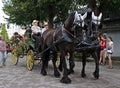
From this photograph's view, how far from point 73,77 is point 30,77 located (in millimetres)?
1739

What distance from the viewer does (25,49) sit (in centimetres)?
1864

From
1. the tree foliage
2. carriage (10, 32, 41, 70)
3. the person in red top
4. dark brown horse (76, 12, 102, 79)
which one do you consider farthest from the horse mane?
the tree foliage

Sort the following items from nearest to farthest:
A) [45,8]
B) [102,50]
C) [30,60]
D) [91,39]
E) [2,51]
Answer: [91,39] < [30,60] < [2,51] < [102,50] < [45,8]

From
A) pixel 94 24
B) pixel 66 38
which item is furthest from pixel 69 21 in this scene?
pixel 94 24

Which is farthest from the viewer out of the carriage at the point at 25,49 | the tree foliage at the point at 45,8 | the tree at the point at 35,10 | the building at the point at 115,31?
the building at the point at 115,31

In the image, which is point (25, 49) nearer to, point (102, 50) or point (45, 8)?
point (102, 50)

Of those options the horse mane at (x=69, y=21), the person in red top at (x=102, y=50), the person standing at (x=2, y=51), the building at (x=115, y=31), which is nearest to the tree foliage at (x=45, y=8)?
the building at (x=115, y=31)

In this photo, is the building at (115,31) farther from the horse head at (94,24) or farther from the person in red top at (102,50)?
the horse head at (94,24)

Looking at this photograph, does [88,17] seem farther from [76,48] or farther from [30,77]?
[30,77]

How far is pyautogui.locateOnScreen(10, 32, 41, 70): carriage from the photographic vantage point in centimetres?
1711

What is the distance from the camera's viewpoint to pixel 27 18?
127ft

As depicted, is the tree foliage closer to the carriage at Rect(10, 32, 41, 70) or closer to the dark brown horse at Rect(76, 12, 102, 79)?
the carriage at Rect(10, 32, 41, 70)

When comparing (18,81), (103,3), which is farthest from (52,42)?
(103,3)

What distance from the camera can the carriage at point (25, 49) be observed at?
56.1 feet
